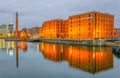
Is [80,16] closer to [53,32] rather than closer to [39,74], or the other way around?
[53,32]

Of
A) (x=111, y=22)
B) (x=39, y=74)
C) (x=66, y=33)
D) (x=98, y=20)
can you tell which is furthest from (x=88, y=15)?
(x=39, y=74)

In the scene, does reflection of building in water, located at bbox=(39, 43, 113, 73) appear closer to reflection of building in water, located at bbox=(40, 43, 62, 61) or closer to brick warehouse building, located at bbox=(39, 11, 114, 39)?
reflection of building in water, located at bbox=(40, 43, 62, 61)

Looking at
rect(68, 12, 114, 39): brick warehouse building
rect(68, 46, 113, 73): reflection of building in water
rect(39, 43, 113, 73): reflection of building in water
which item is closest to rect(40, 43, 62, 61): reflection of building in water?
rect(39, 43, 113, 73): reflection of building in water

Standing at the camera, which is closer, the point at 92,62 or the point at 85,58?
the point at 92,62

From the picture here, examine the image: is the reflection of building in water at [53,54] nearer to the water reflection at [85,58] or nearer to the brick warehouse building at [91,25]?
the water reflection at [85,58]

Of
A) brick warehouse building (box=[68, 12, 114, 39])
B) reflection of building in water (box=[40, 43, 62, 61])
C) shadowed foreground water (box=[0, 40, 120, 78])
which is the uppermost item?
brick warehouse building (box=[68, 12, 114, 39])

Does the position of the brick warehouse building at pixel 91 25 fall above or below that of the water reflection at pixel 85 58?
above

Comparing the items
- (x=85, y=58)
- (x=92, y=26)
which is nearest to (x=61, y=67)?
(x=85, y=58)

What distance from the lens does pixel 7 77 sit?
27125 mm

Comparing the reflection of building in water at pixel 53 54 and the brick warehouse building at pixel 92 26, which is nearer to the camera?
the reflection of building in water at pixel 53 54

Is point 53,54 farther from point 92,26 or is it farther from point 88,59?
point 92,26

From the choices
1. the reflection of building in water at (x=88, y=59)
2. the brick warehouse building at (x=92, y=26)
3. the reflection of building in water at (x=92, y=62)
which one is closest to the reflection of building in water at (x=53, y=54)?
the reflection of building in water at (x=88, y=59)

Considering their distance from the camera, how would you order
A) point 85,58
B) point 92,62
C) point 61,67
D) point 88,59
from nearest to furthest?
1. point 61,67
2. point 92,62
3. point 88,59
4. point 85,58

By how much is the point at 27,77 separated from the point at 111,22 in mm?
105041
